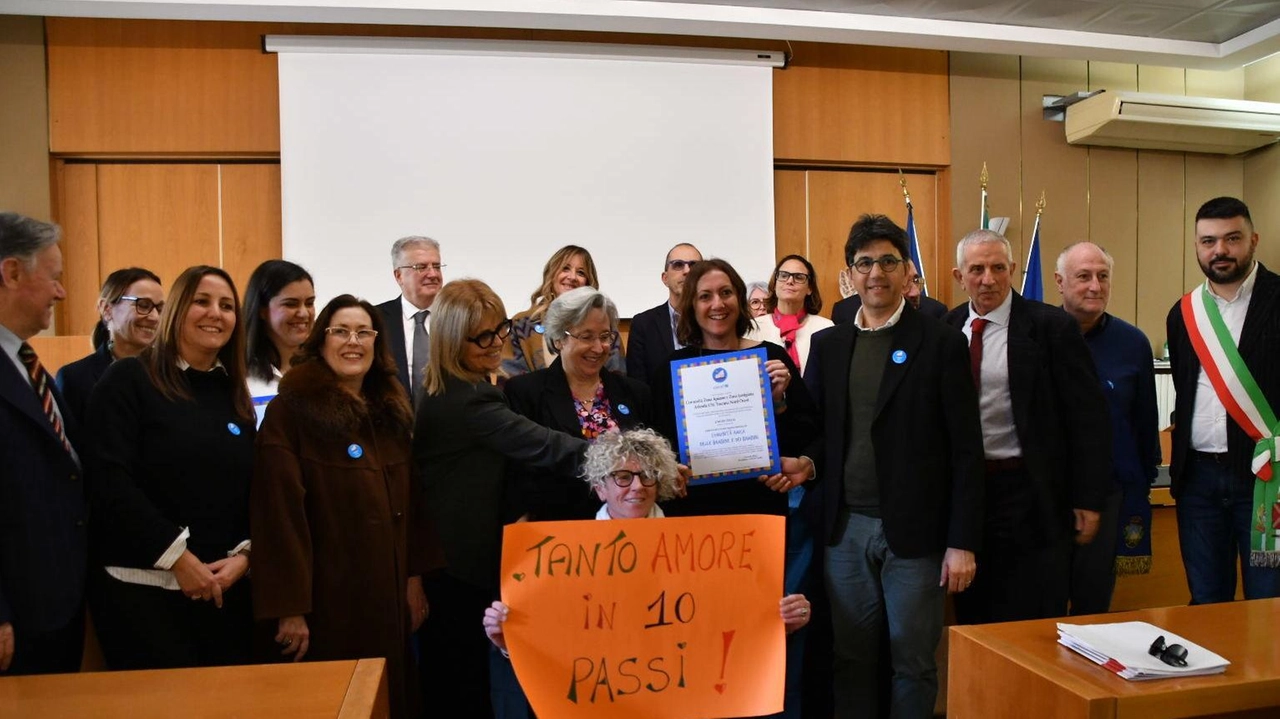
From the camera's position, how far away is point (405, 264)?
3561 mm

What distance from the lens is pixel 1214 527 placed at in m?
2.85

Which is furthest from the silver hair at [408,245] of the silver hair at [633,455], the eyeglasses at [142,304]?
the silver hair at [633,455]

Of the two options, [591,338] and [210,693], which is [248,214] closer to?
[591,338]

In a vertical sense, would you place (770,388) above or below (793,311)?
below

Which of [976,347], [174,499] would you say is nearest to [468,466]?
[174,499]

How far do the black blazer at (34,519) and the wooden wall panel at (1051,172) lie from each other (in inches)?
238

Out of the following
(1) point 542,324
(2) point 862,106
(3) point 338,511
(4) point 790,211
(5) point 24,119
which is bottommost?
(3) point 338,511

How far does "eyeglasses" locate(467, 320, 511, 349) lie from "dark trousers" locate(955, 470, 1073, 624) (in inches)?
58.3

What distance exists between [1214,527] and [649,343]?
6.76ft

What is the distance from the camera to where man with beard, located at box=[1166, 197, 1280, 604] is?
2732mm

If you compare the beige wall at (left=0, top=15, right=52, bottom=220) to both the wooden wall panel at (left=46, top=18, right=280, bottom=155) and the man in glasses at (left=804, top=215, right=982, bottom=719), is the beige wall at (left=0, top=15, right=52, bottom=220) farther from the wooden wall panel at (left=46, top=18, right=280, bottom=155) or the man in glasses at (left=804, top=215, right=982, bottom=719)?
the man in glasses at (left=804, top=215, right=982, bottom=719)

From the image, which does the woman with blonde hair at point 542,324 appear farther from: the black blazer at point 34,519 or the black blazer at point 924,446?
the black blazer at point 34,519

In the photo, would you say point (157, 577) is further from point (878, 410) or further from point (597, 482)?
point (878, 410)

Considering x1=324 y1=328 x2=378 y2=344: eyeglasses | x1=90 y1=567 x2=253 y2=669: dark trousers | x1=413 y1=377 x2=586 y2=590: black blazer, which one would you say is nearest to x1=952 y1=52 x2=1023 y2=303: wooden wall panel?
x1=413 y1=377 x2=586 y2=590: black blazer
